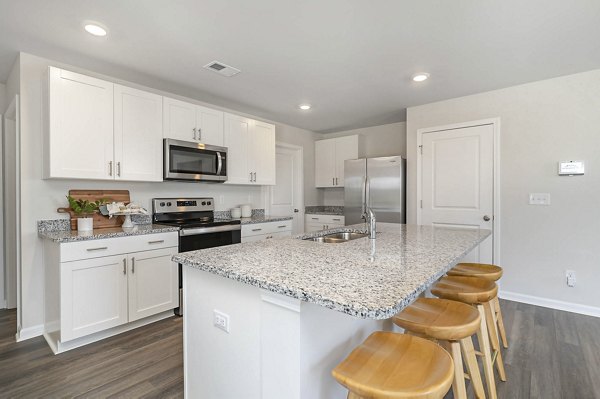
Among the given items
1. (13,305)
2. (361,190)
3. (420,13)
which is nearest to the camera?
(420,13)

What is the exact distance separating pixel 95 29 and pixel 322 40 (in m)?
1.60

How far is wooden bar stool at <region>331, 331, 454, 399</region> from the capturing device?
85 centimetres

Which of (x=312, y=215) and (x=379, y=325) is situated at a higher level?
(x=312, y=215)

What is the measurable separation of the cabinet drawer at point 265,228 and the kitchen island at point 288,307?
1826 millimetres

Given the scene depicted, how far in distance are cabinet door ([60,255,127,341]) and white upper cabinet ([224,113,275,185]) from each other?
63.6 inches

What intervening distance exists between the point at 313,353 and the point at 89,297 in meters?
2.07

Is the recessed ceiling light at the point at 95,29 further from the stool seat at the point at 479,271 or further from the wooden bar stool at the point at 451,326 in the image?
the stool seat at the point at 479,271

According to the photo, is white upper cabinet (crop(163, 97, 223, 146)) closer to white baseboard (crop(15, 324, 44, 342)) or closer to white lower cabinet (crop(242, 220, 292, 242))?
white lower cabinet (crop(242, 220, 292, 242))

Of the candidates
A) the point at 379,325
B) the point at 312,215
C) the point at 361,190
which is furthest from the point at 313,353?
the point at 312,215

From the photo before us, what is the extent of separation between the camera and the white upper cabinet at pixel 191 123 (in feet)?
10.0

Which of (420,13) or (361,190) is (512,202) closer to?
(361,190)

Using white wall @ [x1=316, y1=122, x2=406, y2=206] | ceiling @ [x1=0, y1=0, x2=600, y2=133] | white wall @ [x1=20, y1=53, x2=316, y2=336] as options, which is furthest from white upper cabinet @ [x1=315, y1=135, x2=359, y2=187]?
white wall @ [x1=20, y1=53, x2=316, y2=336]

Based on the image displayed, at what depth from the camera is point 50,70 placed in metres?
2.31

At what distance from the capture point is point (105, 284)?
238cm
